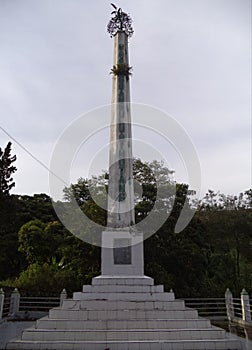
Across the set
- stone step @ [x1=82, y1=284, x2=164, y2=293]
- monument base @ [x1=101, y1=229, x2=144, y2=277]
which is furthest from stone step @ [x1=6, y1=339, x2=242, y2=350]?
monument base @ [x1=101, y1=229, x2=144, y2=277]

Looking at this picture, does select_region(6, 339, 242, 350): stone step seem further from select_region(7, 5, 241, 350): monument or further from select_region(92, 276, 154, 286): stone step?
select_region(92, 276, 154, 286): stone step

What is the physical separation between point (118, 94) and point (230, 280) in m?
12.2

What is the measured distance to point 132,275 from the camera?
8.17 m

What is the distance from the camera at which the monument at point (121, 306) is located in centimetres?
617

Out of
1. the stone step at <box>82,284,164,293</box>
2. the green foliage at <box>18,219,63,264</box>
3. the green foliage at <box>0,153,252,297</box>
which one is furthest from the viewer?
the green foliage at <box>18,219,63,264</box>

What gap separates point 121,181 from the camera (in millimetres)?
8984

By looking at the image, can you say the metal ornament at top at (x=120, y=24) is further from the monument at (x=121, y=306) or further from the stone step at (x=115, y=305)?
the stone step at (x=115, y=305)

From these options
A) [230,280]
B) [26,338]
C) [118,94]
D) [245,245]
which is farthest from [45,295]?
[245,245]

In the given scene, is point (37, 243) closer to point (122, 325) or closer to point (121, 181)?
point (121, 181)

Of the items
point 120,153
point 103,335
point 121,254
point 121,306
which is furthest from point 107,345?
point 120,153

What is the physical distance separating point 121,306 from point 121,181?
10.4 feet

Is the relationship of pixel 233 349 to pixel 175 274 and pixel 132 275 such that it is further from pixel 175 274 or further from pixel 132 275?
pixel 175 274

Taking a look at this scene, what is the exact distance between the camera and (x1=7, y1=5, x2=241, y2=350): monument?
6.17 metres

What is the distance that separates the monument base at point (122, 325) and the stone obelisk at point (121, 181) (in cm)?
58
